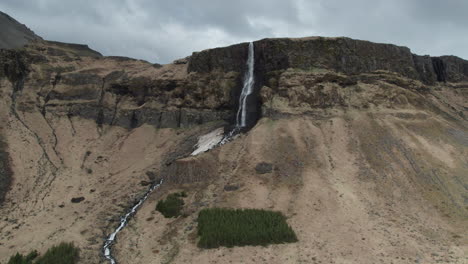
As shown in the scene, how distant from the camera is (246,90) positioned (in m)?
54.8

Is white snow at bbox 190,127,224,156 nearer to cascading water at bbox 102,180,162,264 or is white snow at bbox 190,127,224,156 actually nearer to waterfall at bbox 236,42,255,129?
waterfall at bbox 236,42,255,129

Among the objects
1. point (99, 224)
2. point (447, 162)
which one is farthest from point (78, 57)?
point (447, 162)

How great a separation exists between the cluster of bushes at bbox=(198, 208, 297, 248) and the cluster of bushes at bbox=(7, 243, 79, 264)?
9.98m

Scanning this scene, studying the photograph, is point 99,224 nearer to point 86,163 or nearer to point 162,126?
point 86,163

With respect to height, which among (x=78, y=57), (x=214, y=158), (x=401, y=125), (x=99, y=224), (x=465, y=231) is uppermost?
(x=78, y=57)

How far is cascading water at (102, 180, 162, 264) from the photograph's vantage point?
31902 mm

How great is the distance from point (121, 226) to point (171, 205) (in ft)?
16.8

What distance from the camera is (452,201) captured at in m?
34.0

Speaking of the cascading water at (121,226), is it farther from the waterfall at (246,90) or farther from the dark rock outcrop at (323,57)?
the dark rock outcrop at (323,57)

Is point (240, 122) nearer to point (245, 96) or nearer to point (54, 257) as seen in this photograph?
point (245, 96)

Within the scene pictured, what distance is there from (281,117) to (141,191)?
18.3 metres

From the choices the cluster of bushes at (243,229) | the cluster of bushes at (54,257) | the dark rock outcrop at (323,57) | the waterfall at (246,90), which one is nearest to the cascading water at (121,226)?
the cluster of bushes at (54,257)

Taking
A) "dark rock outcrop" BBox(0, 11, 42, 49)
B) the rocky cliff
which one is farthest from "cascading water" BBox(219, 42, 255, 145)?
"dark rock outcrop" BBox(0, 11, 42, 49)

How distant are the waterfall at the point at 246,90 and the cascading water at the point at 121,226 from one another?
1398cm
